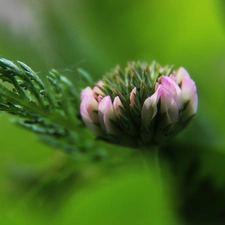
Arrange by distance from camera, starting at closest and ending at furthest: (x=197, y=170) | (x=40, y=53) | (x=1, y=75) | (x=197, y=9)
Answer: (x=1, y=75)
(x=197, y=170)
(x=40, y=53)
(x=197, y=9)

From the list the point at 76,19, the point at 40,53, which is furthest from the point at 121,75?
the point at 76,19

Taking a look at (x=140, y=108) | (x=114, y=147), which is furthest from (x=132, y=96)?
(x=114, y=147)

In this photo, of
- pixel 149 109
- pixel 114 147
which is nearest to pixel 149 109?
pixel 149 109

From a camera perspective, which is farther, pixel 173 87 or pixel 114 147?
pixel 114 147

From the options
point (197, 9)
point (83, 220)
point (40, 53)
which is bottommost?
point (83, 220)

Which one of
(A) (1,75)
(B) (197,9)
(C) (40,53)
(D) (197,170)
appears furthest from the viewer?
(B) (197,9)

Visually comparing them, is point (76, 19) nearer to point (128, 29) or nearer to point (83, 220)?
point (128, 29)

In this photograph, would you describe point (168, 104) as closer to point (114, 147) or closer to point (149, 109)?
point (149, 109)
